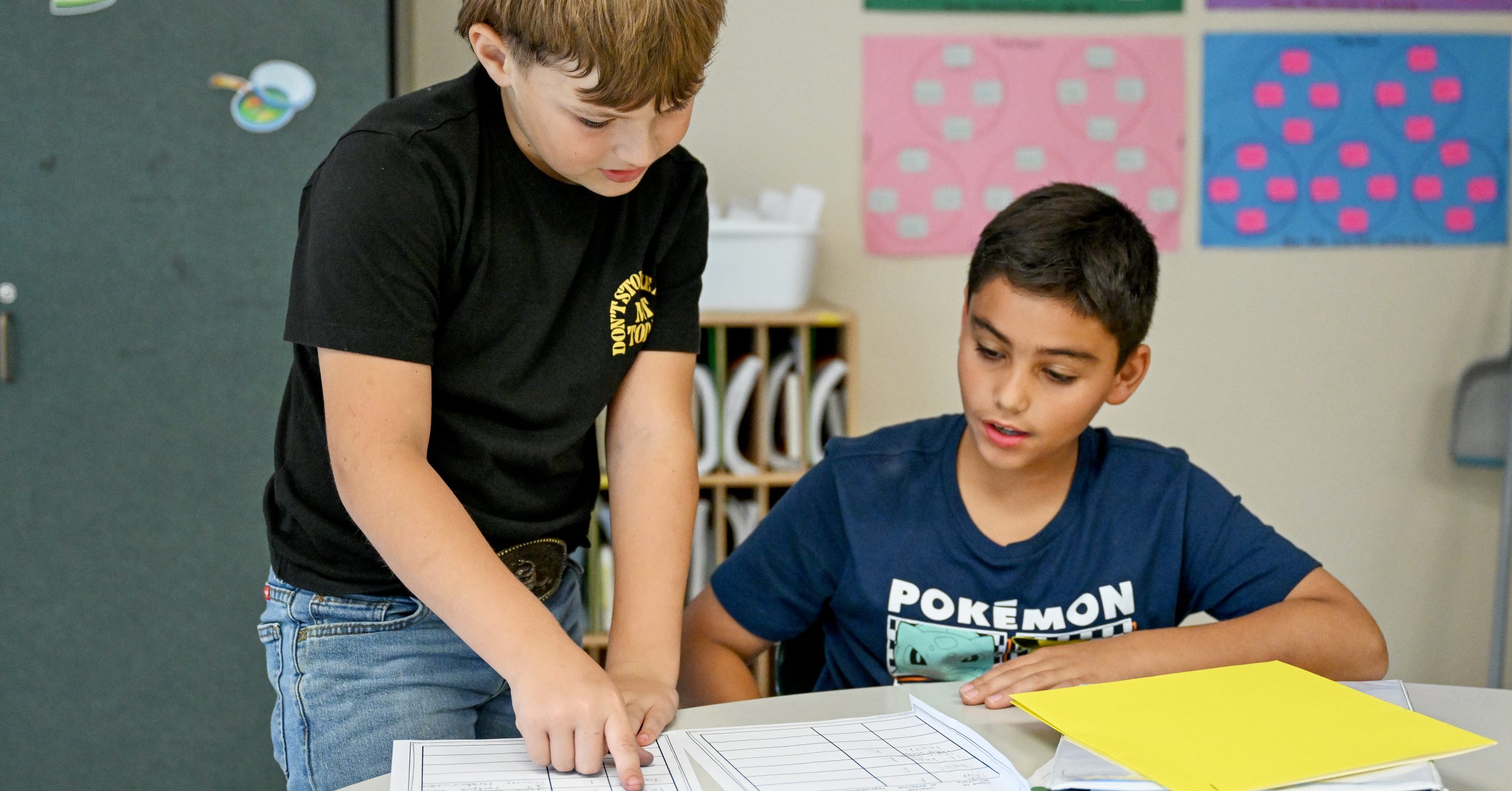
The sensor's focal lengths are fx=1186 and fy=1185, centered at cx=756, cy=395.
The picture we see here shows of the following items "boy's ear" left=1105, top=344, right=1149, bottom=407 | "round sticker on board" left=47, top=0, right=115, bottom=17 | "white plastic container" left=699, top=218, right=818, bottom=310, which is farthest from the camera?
"white plastic container" left=699, top=218, right=818, bottom=310

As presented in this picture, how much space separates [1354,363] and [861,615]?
6.37 ft

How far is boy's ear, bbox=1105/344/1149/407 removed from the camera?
1234 mm

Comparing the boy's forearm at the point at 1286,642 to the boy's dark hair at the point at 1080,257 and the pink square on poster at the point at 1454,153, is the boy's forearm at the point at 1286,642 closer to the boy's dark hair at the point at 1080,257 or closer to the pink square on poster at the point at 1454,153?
the boy's dark hair at the point at 1080,257

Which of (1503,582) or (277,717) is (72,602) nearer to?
(277,717)

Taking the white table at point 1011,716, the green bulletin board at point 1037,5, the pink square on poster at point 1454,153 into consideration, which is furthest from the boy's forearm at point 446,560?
the pink square on poster at point 1454,153

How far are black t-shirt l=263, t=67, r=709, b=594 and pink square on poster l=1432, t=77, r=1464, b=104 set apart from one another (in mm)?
2242

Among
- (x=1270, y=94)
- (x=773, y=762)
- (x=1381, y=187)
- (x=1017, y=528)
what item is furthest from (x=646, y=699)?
(x=1381, y=187)

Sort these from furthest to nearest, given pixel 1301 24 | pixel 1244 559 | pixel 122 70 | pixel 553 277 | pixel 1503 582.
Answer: pixel 1301 24
pixel 1503 582
pixel 122 70
pixel 1244 559
pixel 553 277

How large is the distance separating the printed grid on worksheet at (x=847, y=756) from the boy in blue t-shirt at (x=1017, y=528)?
0.32m

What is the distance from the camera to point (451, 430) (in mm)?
897

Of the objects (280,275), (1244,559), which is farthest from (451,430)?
(280,275)

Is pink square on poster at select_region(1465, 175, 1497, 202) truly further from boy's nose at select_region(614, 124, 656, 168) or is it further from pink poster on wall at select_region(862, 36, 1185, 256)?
boy's nose at select_region(614, 124, 656, 168)

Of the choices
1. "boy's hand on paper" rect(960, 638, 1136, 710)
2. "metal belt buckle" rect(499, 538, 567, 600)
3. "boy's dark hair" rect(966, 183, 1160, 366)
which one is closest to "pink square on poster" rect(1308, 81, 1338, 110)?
"boy's dark hair" rect(966, 183, 1160, 366)

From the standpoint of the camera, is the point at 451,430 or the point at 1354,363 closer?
the point at 451,430
